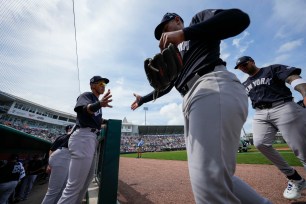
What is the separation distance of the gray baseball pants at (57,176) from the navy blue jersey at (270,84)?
3.34m

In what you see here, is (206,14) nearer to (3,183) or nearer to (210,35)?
(210,35)

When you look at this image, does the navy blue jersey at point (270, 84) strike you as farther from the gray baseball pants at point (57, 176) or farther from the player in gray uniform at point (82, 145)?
the gray baseball pants at point (57, 176)

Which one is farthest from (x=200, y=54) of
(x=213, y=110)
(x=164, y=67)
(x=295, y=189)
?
(x=295, y=189)

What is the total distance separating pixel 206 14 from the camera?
4.23 feet

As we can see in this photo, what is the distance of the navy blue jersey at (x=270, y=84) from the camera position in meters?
2.55

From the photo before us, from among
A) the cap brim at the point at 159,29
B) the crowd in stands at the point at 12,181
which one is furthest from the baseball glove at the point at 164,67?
the crowd in stands at the point at 12,181

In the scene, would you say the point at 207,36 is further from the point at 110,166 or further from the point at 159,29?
the point at 110,166

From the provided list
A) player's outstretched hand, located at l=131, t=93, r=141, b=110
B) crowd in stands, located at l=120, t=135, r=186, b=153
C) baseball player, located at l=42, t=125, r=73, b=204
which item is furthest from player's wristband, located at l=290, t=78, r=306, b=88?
crowd in stands, located at l=120, t=135, r=186, b=153

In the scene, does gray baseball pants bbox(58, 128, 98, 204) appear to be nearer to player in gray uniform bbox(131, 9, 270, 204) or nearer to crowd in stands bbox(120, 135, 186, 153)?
player in gray uniform bbox(131, 9, 270, 204)

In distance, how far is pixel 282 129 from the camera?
2502mm

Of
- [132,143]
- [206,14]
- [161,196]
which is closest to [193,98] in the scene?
[206,14]

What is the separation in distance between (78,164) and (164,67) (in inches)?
74.4

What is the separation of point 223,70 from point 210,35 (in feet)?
0.78

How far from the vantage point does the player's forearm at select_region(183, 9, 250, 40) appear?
3.55 ft
